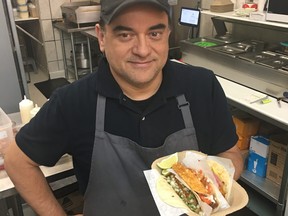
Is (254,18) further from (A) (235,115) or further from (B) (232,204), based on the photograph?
(B) (232,204)

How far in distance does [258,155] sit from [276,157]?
5.4 inches

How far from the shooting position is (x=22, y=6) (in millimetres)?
4242

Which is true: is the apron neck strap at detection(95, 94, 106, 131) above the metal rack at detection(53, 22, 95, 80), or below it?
above

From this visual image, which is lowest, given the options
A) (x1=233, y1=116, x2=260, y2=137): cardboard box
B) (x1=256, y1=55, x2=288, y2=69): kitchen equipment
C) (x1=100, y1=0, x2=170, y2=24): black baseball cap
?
(x1=233, y1=116, x2=260, y2=137): cardboard box

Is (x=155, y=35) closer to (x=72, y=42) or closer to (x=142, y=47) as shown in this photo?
(x=142, y=47)

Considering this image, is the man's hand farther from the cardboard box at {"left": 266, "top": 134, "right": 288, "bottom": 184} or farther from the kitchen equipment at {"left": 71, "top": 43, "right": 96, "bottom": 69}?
the kitchen equipment at {"left": 71, "top": 43, "right": 96, "bottom": 69}

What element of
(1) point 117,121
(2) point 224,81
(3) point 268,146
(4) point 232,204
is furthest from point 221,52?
(4) point 232,204

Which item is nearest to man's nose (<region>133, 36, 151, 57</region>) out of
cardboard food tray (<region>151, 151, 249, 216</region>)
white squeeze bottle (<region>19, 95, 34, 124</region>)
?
cardboard food tray (<region>151, 151, 249, 216</region>)

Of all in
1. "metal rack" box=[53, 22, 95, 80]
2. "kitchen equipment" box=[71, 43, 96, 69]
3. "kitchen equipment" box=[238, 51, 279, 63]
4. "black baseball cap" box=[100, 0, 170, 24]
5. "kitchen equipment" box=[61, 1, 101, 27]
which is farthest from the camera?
"kitchen equipment" box=[71, 43, 96, 69]

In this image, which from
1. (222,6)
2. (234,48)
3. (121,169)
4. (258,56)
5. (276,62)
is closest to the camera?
(121,169)

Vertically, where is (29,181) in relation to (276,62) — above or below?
below

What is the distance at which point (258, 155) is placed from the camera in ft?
7.02

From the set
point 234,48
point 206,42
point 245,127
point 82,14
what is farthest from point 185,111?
point 82,14

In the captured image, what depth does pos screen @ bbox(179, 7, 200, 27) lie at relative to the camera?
8.21 ft
